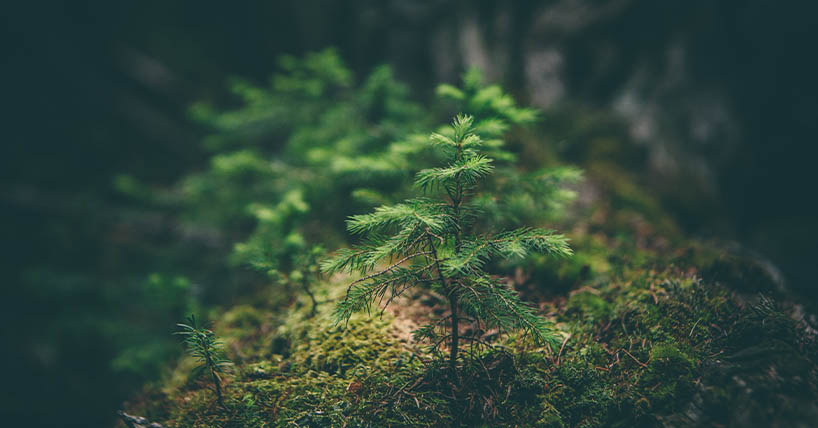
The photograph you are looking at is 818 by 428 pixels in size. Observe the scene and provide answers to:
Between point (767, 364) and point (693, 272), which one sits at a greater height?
point (693, 272)

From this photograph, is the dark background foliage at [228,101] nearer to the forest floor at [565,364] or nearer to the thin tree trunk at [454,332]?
the forest floor at [565,364]

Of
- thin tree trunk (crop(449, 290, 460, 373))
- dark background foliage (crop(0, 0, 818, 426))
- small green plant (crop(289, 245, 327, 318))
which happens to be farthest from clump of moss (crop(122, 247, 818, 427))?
dark background foliage (crop(0, 0, 818, 426))

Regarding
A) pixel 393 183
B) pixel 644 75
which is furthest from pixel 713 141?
pixel 393 183

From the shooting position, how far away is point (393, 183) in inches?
139

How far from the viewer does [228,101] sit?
680 centimetres

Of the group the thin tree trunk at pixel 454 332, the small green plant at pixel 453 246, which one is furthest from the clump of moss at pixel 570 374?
the small green plant at pixel 453 246

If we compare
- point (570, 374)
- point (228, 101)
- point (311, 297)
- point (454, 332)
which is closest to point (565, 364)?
point (570, 374)

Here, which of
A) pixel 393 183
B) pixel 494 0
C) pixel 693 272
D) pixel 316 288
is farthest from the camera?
pixel 494 0

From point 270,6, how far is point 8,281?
6.24m

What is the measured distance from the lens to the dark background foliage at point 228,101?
4.94 metres

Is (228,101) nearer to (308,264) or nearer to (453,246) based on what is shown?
(308,264)

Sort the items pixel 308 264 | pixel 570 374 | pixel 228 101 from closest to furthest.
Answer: pixel 570 374, pixel 308 264, pixel 228 101

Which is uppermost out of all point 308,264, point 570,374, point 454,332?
point 308,264

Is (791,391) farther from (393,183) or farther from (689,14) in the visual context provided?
(689,14)
